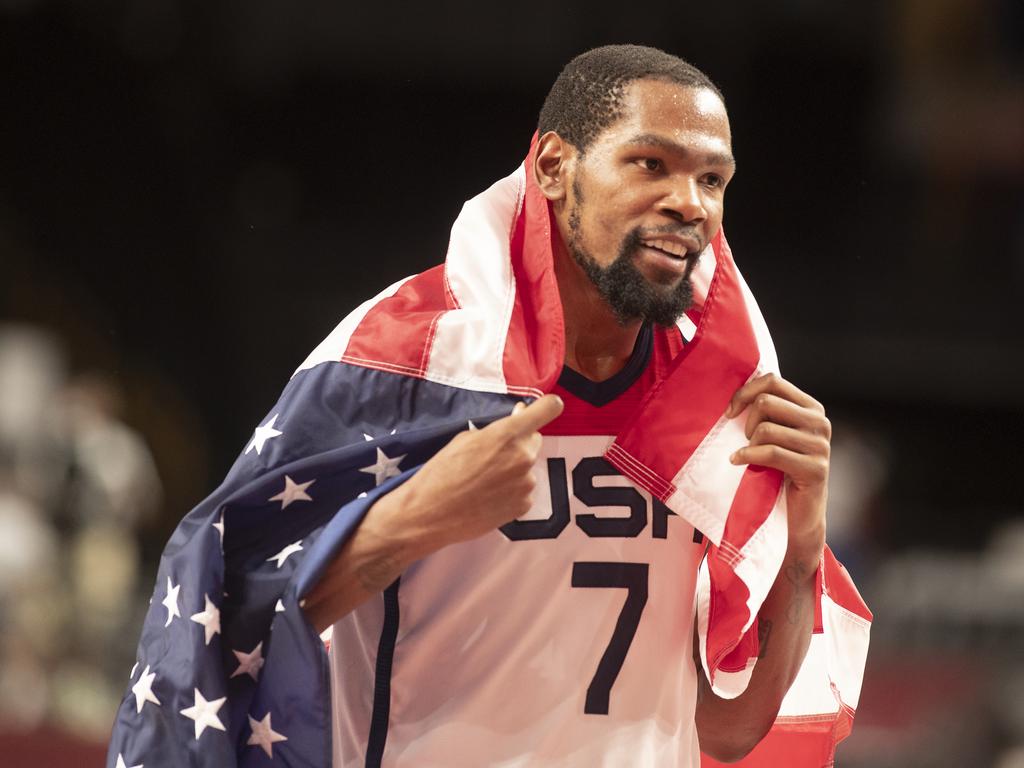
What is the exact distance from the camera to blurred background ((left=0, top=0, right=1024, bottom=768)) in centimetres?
879

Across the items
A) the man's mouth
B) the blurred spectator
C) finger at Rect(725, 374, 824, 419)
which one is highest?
the man's mouth

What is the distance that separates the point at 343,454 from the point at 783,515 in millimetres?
592

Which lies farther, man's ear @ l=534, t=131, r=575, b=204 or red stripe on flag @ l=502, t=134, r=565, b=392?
man's ear @ l=534, t=131, r=575, b=204

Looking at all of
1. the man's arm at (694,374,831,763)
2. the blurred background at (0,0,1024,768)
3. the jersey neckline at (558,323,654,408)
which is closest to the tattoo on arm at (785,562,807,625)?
the man's arm at (694,374,831,763)

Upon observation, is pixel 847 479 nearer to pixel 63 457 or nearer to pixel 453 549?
pixel 63 457

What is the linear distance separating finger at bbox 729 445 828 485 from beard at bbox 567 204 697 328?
213 millimetres

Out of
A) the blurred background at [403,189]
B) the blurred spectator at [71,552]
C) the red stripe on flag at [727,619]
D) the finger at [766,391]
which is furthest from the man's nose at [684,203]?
the blurred background at [403,189]

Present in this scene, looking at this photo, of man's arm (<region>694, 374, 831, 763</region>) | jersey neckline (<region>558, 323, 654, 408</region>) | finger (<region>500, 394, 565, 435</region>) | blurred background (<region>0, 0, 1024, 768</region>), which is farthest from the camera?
blurred background (<region>0, 0, 1024, 768</region>)

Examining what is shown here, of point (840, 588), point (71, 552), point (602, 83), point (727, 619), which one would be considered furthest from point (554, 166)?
point (71, 552)

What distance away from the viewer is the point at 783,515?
1.92 metres

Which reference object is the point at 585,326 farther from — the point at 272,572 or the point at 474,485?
the point at 272,572

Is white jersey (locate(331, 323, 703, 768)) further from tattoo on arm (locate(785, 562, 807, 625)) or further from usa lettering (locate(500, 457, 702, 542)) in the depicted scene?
tattoo on arm (locate(785, 562, 807, 625))

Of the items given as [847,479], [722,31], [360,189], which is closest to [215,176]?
[360,189]

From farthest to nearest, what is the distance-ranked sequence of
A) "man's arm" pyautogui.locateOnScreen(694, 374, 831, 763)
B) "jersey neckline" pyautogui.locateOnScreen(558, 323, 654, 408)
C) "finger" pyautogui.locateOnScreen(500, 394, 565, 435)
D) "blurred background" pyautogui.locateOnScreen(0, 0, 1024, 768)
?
"blurred background" pyautogui.locateOnScreen(0, 0, 1024, 768) → "jersey neckline" pyautogui.locateOnScreen(558, 323, 654, 408) → "man's arm" pyautogui.locateOnScreen(694, 374, 831, 763) → "finger" pyautogui.locateOnScreen(500, 394, 565, 435)
